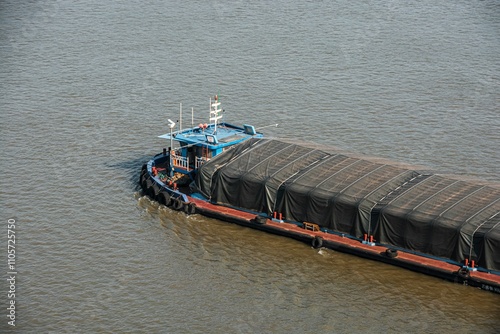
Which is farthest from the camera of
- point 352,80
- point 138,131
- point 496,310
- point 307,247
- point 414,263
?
point 352,80

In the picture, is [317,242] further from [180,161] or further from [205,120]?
[205,120]

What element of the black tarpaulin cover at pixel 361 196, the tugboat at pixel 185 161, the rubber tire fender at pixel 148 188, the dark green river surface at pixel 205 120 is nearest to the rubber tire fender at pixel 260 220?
the dark green river surface at pixel 205 120

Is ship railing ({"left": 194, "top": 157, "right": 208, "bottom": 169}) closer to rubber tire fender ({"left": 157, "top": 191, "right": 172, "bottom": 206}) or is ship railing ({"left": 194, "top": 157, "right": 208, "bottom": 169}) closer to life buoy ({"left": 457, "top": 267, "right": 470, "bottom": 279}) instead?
rubber tire fender ({"left": 157, "top": 191, "right": 172, "bottom": 206})

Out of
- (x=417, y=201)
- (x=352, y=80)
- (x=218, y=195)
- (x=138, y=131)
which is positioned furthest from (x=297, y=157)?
(x=352, y=80)

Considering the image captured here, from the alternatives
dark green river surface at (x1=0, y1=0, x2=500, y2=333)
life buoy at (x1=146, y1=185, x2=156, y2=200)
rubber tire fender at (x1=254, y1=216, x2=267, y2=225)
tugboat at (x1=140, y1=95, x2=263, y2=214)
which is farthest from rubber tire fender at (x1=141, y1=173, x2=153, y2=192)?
rubber tire fender at (x1=254, y1=216, x2=267, y2=225)

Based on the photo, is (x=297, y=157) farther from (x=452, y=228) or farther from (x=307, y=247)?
(x=452, y=228)

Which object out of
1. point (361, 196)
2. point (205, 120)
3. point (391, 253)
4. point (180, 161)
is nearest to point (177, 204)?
point (180, 161)
